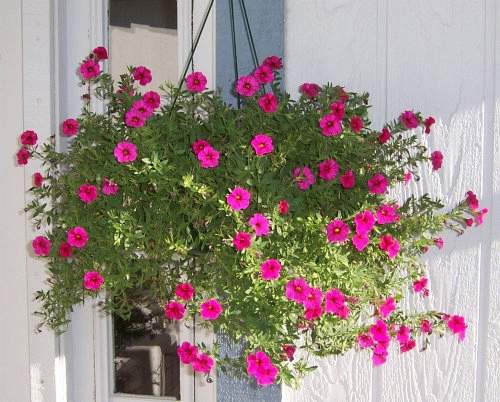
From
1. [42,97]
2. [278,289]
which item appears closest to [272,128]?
[278,289]

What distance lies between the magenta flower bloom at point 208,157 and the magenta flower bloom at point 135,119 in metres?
0.16

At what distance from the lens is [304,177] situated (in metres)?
1.47

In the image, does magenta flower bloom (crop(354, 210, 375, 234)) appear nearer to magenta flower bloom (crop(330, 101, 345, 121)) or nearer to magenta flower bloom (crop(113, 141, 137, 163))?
magenta flower bloom (crop(330, 101, 345, 121))

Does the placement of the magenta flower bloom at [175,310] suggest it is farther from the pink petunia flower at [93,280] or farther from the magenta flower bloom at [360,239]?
the magenta flower bloom at [360,239]


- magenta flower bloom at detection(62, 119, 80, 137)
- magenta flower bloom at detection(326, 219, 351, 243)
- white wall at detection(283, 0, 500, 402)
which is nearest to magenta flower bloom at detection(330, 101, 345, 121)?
magenta flower bloom at detection(326, 219, 351, 243)

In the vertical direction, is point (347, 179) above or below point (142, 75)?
below

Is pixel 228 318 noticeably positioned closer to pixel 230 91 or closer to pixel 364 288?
pixel 364 288

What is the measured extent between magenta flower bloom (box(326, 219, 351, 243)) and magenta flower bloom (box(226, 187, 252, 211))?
177 millimetres

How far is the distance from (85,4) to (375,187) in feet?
3.72

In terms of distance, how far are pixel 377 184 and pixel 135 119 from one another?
0.55m

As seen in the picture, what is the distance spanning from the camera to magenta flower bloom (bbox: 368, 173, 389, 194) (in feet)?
4.96

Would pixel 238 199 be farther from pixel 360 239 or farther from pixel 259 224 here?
pixel 360 239

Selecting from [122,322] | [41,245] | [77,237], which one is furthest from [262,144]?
[122,322]

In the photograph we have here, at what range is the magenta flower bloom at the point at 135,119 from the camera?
1444mm
